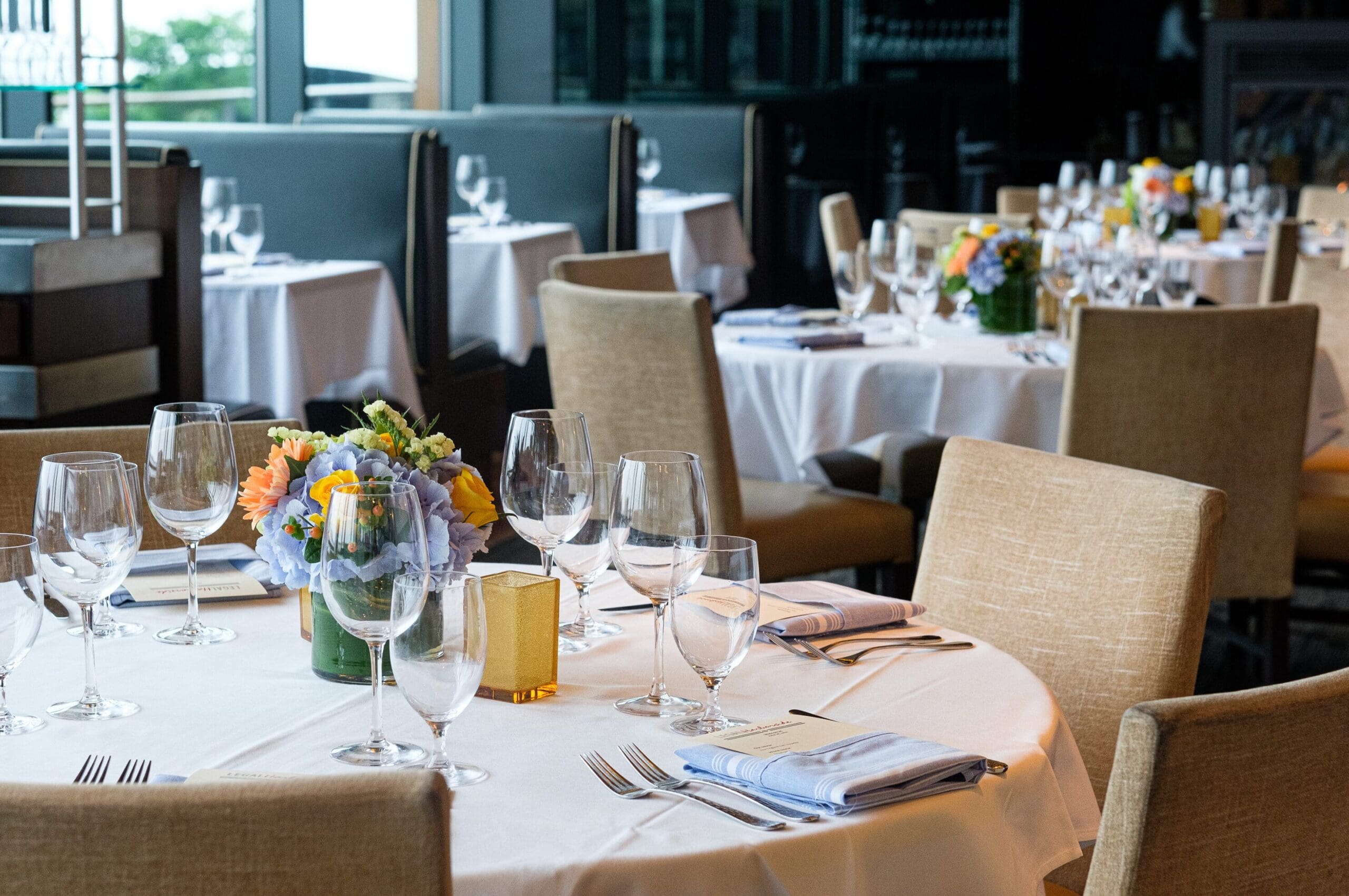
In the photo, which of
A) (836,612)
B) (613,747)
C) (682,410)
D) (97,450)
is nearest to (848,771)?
(613,747)

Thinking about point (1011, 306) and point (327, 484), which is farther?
point (1011, 306)

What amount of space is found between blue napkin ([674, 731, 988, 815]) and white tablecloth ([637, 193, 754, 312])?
521 cm

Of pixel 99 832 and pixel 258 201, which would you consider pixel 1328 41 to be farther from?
Answer: pixel 99 832

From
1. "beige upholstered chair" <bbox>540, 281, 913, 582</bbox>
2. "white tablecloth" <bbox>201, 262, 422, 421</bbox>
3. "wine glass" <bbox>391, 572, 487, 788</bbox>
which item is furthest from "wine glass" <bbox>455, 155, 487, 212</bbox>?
"wine glass" <bbox>391, 572, 487, 788</bbox>

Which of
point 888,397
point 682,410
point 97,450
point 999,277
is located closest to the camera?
point 97,450

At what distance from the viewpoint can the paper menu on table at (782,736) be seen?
1.27 m

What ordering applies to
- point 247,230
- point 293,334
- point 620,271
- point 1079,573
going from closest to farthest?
point 1079,573
point 620,271
point 293,334
point 247,230

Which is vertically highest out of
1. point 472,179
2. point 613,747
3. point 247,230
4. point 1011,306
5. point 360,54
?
point 360,54

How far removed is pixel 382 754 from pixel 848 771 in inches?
14.9

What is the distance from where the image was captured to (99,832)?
2.84 feet

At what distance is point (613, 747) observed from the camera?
1.33 m

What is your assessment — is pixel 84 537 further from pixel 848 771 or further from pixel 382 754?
pixel 848 771

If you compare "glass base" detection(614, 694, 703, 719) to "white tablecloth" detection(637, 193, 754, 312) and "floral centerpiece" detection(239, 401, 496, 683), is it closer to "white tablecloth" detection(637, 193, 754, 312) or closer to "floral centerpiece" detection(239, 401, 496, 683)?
"floral centerpiece" detection(239, 401, 496, 683)

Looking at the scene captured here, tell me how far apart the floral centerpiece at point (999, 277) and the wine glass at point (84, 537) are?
8.58 ft
